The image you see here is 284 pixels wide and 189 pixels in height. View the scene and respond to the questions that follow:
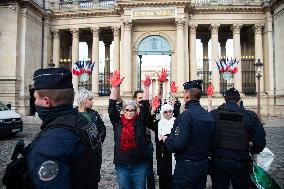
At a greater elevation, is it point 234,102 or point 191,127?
point 234,102

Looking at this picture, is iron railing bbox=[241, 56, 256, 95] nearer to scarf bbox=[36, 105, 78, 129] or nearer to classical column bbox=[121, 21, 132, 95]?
classical column bbox=[121, 21, 132, 95]

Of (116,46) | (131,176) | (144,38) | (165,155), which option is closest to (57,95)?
(131,176)

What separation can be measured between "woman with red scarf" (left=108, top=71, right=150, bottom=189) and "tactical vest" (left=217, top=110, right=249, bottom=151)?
120 centimetres

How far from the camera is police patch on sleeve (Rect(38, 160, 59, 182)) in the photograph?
1.96 m

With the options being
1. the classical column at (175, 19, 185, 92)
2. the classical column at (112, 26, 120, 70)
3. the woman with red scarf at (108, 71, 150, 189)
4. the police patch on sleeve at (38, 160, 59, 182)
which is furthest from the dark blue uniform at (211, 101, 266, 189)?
the classical column at (112, 26, 120, 70)

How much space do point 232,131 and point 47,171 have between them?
353 centimetres

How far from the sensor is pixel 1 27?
27.7m

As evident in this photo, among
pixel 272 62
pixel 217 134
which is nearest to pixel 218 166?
pixel 217 134

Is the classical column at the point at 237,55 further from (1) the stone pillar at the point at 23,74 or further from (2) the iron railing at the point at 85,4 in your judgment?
(1) the stone pillar at the point at 23,74

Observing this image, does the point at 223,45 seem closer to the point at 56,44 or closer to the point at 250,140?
the point at 56,44

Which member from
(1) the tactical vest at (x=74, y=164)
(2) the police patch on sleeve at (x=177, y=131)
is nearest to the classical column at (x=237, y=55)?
(2) the police patch on sleeve at (x=177, y=131)

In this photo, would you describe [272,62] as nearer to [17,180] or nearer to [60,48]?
[60,48]

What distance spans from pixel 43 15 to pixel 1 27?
5.23 metres

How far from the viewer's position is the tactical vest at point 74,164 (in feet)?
6.45
